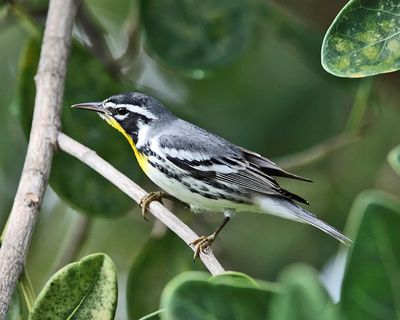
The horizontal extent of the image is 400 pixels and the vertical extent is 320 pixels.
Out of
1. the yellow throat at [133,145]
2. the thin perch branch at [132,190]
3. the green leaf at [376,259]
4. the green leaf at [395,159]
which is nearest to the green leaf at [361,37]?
the green leaf at [395,159]

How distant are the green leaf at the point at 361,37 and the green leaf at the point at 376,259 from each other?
0.72 m

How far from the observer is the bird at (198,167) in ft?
9.53

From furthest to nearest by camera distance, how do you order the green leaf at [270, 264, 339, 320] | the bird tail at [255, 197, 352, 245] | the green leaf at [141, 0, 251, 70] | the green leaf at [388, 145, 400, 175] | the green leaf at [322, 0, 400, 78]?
1. the green leaf at [141, 0, 251, 70]
2. the bird tail at [255, 197, 352, 245]
3. the green leaf at [322, 0, 400, 78]
4. the green leaf at [388, 145, 400, 175]
5. the green leaf at [270, 264, 339, 320]

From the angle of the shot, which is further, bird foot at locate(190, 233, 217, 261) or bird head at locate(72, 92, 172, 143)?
bird head at locate(72, 92, 172, 143)

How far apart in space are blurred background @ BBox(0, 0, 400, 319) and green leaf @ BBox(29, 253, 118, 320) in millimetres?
1081

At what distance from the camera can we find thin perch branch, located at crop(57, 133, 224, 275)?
210 centimetres

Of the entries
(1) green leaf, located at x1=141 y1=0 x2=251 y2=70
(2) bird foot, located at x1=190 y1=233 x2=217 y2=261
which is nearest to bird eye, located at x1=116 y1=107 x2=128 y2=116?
(1) green leaf, located at x1=141 y1=0 x2=251 y2=70

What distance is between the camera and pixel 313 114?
3711mm

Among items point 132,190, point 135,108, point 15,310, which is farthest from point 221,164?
point 15,310

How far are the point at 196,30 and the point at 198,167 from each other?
639 millimetres

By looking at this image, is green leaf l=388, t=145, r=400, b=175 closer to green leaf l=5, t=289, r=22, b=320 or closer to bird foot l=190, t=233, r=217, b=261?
green leaf l=5, t=289, r=22, b=320

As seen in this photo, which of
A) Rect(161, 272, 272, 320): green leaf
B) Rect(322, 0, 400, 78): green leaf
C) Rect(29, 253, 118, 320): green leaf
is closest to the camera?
Rect(161, 272, 272, 320): green leaf

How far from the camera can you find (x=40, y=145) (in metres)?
2.44

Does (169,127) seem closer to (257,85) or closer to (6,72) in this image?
(257,85)
